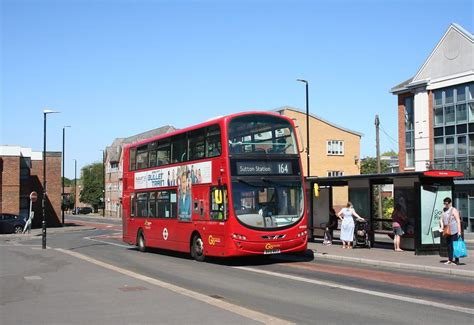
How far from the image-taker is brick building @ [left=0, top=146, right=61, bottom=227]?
155 ft

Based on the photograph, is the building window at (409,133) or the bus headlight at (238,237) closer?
the bus headlight at (238,237)

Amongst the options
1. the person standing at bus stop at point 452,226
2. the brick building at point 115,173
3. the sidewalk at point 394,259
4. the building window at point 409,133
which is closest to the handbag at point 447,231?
the person standing at bus stop at point 452,226

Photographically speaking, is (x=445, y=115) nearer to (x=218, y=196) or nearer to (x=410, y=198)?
(x=410, y=198)

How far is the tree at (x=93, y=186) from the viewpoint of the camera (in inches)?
4348

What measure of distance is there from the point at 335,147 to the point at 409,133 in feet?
80.0

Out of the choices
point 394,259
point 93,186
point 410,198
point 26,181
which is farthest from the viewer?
point 93,186

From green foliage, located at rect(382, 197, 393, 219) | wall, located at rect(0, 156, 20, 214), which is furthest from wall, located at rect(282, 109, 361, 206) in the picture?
wall, located at rect(0, 156, 20, 214)

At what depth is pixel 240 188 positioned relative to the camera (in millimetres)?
15828

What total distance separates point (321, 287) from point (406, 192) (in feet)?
28.6

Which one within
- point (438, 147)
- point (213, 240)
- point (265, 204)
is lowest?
point (213, 240)

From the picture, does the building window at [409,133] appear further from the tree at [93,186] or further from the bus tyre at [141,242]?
the tree at [93,186]

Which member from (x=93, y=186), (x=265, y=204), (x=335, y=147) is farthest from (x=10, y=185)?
(x=93, y=186)

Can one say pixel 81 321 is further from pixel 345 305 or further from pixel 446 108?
pixel 446 108

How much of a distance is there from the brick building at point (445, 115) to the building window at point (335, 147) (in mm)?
23143
